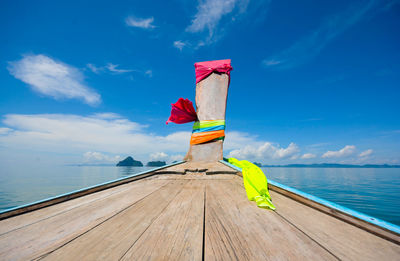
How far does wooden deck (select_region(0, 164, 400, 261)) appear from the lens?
0.71 meters

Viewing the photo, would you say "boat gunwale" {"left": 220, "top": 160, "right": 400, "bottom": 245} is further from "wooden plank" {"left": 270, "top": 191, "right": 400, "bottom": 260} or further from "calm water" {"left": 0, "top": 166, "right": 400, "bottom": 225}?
"calm water" {"left": 0, "top": 166, "right": 400, "bottom": 225}

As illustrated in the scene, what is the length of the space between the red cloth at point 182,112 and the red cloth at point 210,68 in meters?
0.70

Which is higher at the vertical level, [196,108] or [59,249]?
[196,108]

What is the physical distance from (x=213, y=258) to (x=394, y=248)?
78 centimetres

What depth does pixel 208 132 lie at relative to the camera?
3.55 metres

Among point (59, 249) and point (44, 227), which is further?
point (44, 227)

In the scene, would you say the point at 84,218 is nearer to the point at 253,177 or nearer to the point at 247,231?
the point at 247,231

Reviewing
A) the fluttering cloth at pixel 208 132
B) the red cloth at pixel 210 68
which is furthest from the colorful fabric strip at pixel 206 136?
the red cloth at pixel 210 68

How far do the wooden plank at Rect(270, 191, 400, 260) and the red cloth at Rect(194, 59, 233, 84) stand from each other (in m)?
3.18

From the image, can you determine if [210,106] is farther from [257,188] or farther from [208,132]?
[257,188]

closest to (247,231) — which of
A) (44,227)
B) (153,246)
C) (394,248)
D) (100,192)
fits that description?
(153,246)

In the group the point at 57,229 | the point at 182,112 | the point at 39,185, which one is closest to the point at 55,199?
the point at 57,229

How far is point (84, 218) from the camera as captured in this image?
3.70ft

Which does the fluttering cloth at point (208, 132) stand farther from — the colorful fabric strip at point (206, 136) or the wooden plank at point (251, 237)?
the wooden plank at point (251, 237)
